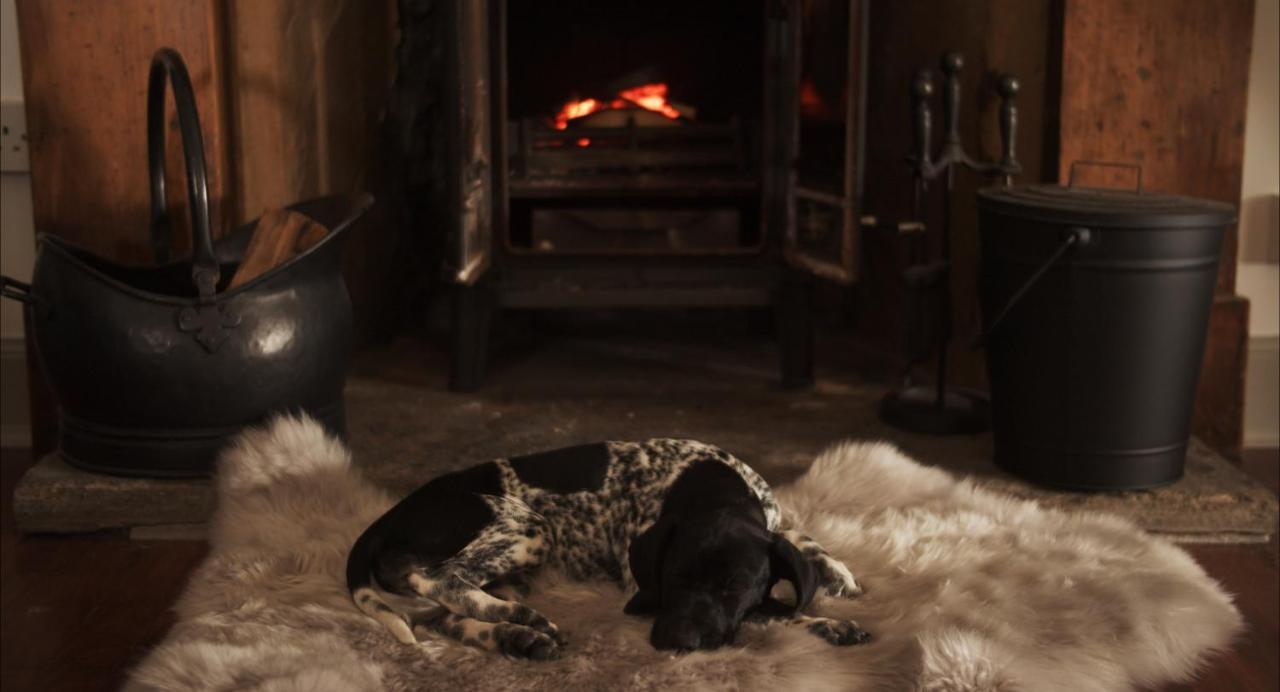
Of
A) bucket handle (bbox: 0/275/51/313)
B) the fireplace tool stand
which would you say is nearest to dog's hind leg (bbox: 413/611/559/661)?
bucket handle (bbox: 0/275/51/313)

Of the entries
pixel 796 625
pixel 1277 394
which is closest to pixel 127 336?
pixel 796 625

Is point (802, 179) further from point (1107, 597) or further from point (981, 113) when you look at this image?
point (1107, 597)

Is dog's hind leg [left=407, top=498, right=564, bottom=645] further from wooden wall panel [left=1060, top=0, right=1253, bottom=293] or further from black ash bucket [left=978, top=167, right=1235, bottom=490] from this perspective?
wooden wall panel [left=1060, top=0, right=1253, bottom=293]

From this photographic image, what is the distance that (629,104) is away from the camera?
3.47m

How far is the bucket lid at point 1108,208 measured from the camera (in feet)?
8.38

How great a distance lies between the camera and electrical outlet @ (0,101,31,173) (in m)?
3.30

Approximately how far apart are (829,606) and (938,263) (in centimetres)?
109

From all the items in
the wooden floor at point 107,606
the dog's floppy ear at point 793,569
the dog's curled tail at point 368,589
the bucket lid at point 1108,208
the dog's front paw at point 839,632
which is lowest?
the wooden floor at point 107,606

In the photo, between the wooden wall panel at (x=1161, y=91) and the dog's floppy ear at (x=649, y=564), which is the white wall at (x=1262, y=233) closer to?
the wooden wall panel at (x=1161, y=91)

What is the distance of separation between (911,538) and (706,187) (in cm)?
125

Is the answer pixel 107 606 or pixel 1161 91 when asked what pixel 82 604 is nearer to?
pixel 107 606

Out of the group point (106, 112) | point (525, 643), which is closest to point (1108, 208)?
point (525, 643)

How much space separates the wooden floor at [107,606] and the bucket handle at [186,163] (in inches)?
20.5

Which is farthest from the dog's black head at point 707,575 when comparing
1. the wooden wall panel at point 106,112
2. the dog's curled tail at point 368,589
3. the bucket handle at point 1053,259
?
the wooden wall panel at point 106,112
